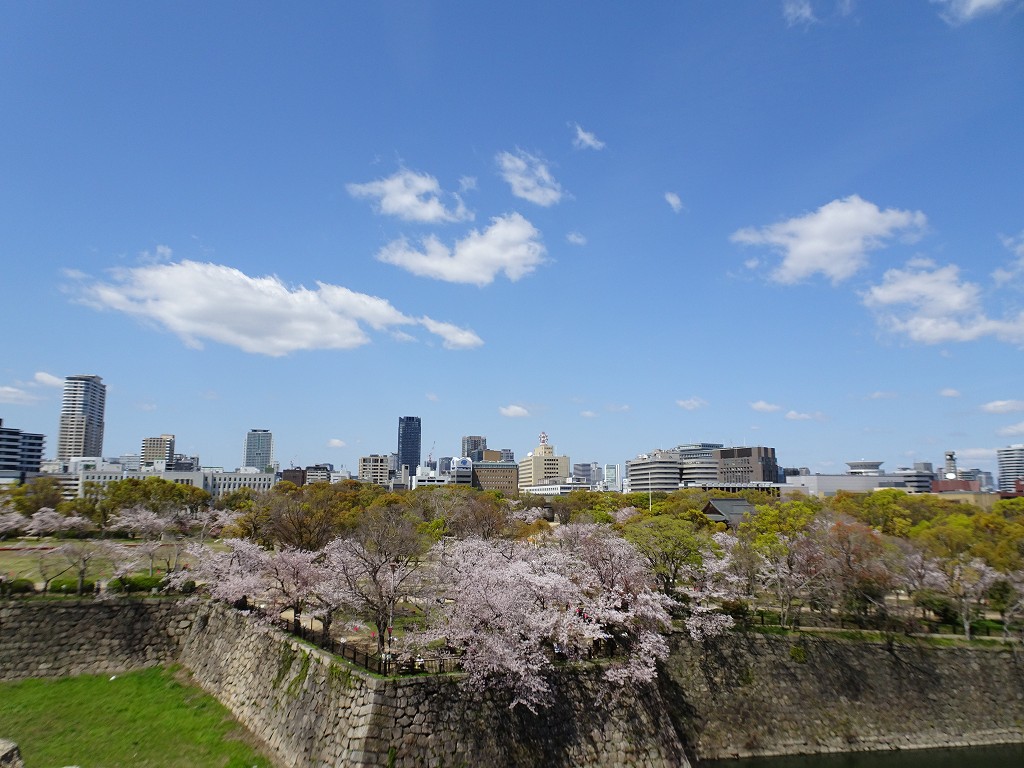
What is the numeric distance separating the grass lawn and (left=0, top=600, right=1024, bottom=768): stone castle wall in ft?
2.81

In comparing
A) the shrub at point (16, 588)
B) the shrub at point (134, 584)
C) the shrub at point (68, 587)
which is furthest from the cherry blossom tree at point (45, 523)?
the shrub at point (134, 584)

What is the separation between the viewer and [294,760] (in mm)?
20047

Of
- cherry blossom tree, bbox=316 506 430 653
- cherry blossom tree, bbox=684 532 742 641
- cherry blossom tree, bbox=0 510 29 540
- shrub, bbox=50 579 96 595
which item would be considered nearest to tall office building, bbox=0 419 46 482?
cherry blossom tree, bbox=0 510 29 540

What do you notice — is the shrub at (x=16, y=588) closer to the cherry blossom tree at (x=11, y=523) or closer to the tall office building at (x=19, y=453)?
the cherry blossom tree at (x=11, y=523)

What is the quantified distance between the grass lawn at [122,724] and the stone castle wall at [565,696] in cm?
86

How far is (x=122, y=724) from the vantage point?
22656mm

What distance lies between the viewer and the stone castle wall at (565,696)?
63.9 ft

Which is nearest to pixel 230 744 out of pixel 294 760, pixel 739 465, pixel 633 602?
pixel 294 760

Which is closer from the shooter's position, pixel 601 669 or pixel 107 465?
pixel 601 669

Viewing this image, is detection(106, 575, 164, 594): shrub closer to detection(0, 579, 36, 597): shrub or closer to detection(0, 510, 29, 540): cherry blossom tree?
detection(0, 579, 36, 597): shrub

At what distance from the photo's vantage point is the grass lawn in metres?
20.3

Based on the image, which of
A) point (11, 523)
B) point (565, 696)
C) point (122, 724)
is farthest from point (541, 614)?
point (11, 523)

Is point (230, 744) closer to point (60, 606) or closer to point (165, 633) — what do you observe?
point (165, 633)

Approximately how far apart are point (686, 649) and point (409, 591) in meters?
12.8
